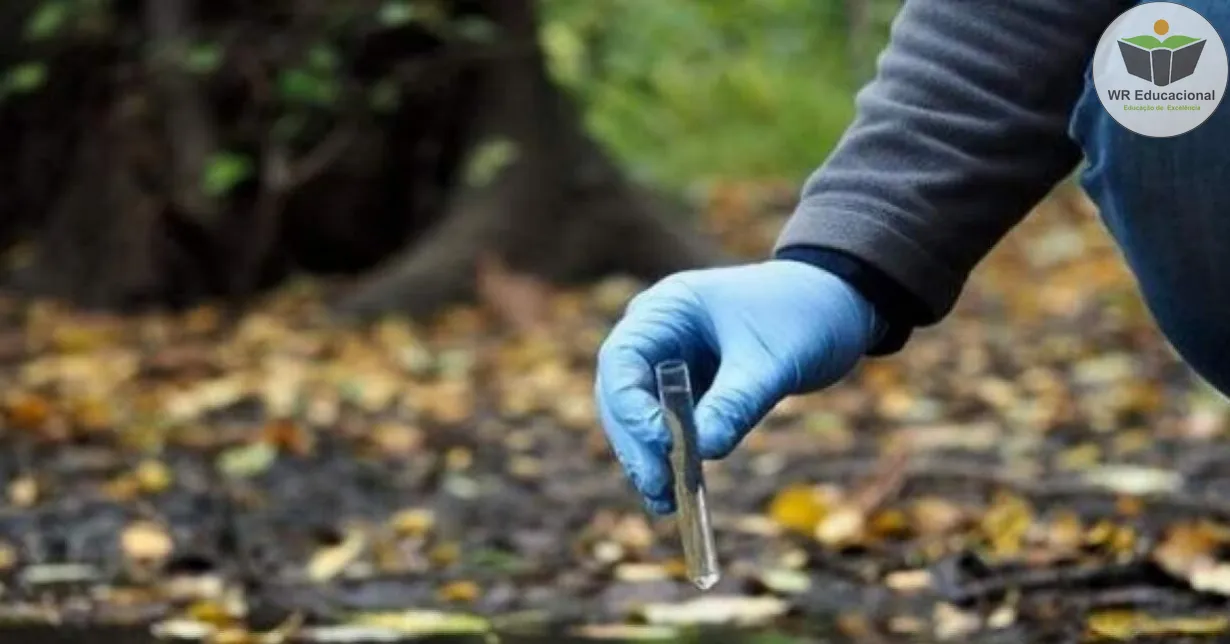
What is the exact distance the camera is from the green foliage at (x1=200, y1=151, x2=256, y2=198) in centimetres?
470

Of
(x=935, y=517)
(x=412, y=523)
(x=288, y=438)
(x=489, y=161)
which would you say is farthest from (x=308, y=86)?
(x=935, y=517)

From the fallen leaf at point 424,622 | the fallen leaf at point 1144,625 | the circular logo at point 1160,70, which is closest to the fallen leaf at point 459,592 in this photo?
the fallen leaf at point 424,622

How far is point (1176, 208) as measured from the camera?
1159 millimetres

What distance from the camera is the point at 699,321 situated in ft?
4.15

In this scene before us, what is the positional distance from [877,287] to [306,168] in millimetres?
4434

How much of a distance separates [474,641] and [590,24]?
3.31 m

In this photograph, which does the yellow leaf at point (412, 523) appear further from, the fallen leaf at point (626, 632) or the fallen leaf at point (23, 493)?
the fallen leaf at point (626, 632)

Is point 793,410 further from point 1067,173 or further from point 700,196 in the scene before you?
point 700,196

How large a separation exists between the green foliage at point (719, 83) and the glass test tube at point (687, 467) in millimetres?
4030

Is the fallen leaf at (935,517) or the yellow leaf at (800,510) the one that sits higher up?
the yellow leaf at (800,510)

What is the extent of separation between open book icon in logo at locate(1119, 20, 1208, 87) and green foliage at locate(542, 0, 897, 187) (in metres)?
3.95

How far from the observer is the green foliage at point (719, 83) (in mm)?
5293

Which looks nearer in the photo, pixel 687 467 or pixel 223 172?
pixel 687 467

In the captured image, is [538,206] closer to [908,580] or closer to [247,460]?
[247,460]
